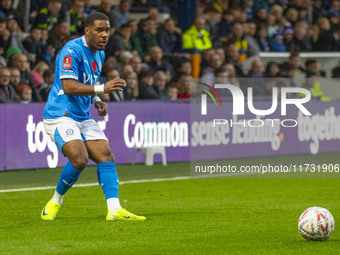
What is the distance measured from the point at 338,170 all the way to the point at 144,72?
4338mm

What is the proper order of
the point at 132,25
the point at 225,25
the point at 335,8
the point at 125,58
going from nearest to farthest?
the point at 125,58 < the point at 132,25 < the point at 225,25 < the point at 335,8

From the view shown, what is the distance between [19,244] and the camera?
7.32 m

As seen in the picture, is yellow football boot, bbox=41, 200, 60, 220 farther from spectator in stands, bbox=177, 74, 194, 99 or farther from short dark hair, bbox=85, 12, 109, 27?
spectator in stands, bbox=177, 74, 194, 99

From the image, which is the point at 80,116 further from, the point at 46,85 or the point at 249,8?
the point at 249,8

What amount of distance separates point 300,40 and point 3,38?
9.69m

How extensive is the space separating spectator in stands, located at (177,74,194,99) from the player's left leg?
8.40 meters

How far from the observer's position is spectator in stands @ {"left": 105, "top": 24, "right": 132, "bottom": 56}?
1748 cm

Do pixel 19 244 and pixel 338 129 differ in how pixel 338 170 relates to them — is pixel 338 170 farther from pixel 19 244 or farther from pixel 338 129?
pixel 19 244

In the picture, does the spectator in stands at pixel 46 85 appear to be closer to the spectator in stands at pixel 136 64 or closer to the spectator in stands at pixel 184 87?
the spectator in stands at pixel 136 64

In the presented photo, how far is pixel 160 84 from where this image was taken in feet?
56.4

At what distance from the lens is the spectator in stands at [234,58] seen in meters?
19.1

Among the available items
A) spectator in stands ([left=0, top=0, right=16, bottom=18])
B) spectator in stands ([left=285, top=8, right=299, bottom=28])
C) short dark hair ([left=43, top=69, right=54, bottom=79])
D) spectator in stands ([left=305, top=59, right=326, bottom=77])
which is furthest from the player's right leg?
spectator in stands ([left=285, top=8, right=299, bottom=28])

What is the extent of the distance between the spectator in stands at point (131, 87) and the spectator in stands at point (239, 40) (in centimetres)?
446

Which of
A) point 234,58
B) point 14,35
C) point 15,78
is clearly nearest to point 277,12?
point 234,58
